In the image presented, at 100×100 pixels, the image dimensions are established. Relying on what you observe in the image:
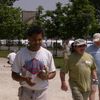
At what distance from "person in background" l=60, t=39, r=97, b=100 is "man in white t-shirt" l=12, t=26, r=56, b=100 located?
78.4 inches

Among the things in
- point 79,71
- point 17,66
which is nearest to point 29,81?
point 17,66

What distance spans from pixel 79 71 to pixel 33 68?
2251 millimetres

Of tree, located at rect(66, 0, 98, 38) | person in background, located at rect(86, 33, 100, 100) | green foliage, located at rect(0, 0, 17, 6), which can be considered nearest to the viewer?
person in background, located at rect(86, 33, 100, 100)

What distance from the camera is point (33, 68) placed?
6316 millimetres

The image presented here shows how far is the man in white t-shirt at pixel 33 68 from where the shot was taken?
628 cm

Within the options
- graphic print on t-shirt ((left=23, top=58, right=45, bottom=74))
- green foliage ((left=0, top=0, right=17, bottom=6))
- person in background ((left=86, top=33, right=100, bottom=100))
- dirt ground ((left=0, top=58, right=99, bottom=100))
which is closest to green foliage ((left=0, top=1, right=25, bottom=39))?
green foliage ((left=0, top=0, right=17, bottom=6))

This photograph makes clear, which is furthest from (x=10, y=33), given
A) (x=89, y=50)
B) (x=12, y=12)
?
(x=89, y=50)

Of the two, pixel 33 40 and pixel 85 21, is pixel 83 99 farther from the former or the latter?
pixel 85 21

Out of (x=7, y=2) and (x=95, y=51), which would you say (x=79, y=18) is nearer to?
(x=7, y=2)

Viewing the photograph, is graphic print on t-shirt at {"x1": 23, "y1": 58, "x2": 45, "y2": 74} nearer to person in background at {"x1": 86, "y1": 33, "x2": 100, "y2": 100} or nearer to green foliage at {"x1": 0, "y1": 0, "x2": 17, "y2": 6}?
person in background at {"x1": 86, "y1": 33, "x2": 100, "y2": 100}

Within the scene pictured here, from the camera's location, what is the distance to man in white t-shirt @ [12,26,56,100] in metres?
6.28

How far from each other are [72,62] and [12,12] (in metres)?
48.6

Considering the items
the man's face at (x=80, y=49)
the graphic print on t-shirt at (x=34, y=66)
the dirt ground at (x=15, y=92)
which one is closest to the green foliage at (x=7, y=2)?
the dirt ground at (x=15, y=92)

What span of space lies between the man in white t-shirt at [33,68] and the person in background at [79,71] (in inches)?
78.4
